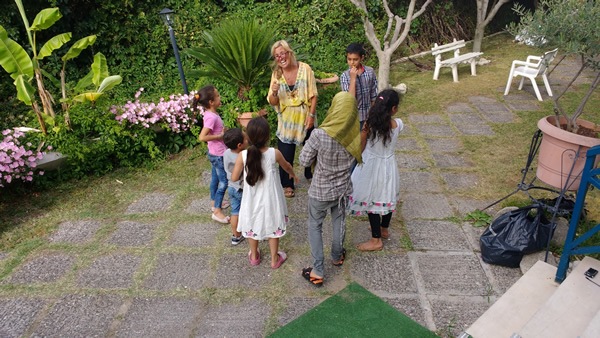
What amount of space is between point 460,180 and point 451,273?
1.64 m

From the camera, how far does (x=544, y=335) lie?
7.82ft

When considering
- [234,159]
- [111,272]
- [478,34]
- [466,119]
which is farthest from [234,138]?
[478,34]

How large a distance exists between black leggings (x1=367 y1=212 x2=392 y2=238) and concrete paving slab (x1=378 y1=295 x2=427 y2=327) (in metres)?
0.59

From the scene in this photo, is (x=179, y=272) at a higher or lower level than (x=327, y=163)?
lower

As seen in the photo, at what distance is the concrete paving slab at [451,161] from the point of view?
5.07 m

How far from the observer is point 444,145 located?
5590 mm

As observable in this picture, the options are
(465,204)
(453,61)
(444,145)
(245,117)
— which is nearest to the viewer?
(465,204)

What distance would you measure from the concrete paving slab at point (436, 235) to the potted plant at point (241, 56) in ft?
7.66

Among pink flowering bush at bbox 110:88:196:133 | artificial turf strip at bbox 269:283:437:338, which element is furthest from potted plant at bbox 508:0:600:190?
pink flowering bush at bbox 110:88:196:133

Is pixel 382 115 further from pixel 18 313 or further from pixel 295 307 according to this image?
pixel 18 313

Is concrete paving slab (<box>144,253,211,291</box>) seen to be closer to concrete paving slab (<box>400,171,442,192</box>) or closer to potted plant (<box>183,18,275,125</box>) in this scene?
potted plant (<box>183,18,275,125</box>)

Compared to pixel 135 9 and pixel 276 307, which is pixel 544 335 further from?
pixel 135 9

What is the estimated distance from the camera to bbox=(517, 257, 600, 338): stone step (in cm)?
240

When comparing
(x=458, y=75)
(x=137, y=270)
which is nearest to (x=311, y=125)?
(x=137, y=270)
